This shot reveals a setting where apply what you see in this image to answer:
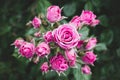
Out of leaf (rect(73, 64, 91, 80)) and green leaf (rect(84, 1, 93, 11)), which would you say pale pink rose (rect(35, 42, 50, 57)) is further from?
green leaf (rect(84, 1, 93, 11))

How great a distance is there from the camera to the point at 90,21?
3523 mm

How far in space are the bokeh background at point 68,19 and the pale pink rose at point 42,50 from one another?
0.91 m

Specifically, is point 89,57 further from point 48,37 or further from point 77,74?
point 48,37

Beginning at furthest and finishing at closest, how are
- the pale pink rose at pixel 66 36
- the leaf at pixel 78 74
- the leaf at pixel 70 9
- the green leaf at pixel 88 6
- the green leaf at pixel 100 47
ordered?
the leaf at pixel 70 9 < the green leaf at pixel 88 6 < the green leaf at pixel 100 47 < the leaf at pixel 78 74 < the pale pink rose at pixel 66 36

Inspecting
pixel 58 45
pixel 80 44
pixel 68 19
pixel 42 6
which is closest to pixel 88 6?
pixel 68 19

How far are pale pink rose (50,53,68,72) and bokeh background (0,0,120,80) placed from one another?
0.83 metres

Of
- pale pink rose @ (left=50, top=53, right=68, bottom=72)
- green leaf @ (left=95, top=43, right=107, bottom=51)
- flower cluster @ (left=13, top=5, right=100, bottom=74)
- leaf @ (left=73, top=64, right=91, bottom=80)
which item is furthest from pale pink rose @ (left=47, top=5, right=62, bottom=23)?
green leaf @ (left=95, top=43, right=107, bottom=51)

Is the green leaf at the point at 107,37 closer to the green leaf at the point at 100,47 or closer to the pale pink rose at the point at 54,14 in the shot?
the green leaf at the point at 100,47

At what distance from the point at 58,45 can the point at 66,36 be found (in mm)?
98

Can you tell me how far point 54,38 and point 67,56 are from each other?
0.51 ft

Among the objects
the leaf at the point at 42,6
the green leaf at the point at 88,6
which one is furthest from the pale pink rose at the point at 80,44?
the green leaf at the point at 88,6

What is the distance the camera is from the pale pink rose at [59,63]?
10.7 ft

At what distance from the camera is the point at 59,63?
326 centimetres

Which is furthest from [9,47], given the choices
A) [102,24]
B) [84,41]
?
[84,41]
